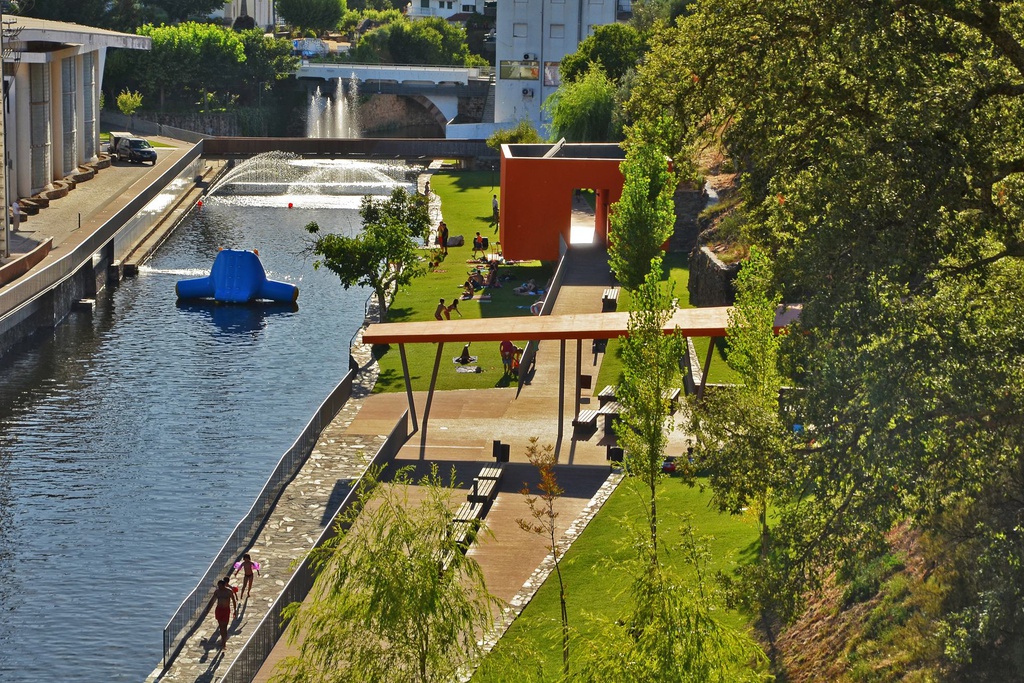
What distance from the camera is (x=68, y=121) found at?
223ft

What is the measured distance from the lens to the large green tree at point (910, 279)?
12.1 metres

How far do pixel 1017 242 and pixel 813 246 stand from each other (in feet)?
6.69

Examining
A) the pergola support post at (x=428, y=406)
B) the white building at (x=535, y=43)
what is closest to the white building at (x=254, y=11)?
the white building at (x=535, y=43)

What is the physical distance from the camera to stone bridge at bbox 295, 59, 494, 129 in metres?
113

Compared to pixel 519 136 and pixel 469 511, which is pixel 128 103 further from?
pixel 469 511

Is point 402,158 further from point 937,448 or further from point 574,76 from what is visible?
point 937,448

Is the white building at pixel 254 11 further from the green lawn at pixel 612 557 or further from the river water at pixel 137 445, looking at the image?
the green lawn at pixel 612 557

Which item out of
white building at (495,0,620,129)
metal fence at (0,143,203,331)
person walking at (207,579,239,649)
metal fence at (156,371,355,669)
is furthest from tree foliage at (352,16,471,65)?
person walking at (207,579,239,649)

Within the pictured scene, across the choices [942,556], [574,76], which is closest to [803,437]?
Result: [942,556]

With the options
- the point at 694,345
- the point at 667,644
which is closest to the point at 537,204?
the point at 694,345

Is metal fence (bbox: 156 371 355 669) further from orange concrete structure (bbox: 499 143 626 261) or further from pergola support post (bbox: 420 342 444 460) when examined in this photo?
orange concrete structure (bbox: 499 143 626 261)

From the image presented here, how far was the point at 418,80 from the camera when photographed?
371 feet

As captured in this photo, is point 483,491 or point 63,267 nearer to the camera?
point 483,491

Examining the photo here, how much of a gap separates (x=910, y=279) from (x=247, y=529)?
14.7 m
